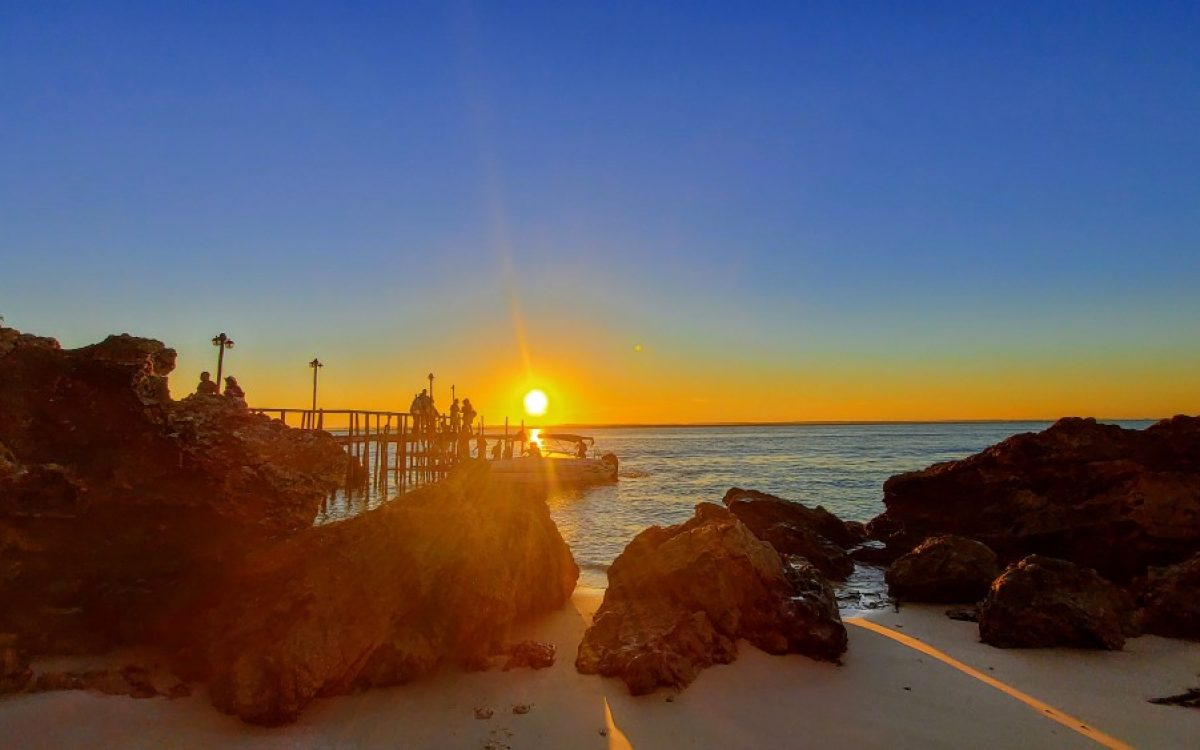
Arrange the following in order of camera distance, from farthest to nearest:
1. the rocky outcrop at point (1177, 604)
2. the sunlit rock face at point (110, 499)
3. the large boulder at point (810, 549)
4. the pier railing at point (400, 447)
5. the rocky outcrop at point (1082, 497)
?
the pier railing at point (400, 447) → the large boulder at point (810, 549) → the rocky outcrop at point (1082, 497) → the rocky outcrop at point (1177, 604) → the sunlit rock face at point (110, 499)

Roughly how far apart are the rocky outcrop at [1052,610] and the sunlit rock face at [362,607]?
6.70m

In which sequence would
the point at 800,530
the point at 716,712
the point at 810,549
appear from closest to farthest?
the point at 716,712 < the point at 810,549 < the point at 800,530

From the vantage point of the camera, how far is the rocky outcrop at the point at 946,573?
12.0 metres

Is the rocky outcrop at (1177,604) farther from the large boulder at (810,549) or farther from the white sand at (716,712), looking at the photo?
the large boulder at (810,549)

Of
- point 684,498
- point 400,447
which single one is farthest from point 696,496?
point 400,447

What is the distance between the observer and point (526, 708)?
6711mm

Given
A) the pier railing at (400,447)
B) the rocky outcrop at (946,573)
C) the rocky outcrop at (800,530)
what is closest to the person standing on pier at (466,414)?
the pier railing at (400,447)

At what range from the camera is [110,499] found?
7371mm

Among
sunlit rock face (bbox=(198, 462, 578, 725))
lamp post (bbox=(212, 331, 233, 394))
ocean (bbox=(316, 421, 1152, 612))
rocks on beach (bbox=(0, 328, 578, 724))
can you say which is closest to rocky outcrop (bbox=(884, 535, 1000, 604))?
ocean (bbox=(316, 421, 1152, 612))

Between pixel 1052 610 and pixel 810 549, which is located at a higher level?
pixel 1052 610

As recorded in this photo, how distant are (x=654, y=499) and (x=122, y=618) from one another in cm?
Result: 2823

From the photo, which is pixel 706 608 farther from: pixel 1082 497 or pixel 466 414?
pixel 466 414

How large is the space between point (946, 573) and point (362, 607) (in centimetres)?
997

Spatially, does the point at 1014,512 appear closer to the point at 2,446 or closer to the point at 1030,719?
the point at 1030,719
